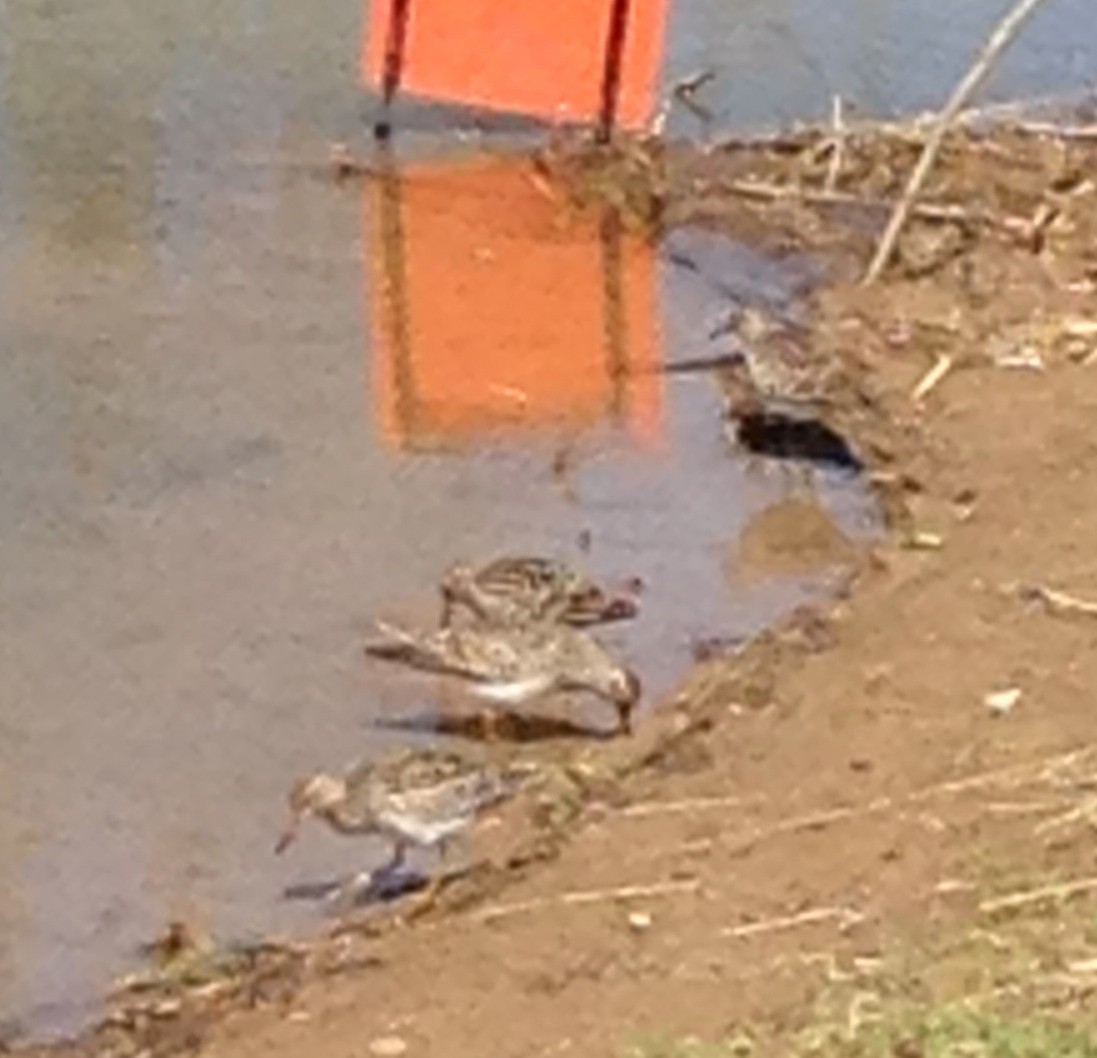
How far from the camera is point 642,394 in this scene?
29.5 ft

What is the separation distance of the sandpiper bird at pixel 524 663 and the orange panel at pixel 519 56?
4.01 meters

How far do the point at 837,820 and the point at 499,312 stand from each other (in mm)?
3397

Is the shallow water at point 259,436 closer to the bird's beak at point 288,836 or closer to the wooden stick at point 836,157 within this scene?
the bird's beak at point 288,836

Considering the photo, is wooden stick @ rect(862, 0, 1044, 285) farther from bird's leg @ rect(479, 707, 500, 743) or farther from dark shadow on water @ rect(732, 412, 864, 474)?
bird's leg @ rect(479, 707, 500, 743)

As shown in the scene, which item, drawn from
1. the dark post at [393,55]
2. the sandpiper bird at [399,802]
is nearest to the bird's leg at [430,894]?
the sandpiper bird at [399,802]

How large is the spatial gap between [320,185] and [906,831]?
4.56m

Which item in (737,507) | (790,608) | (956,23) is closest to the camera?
(790,608)

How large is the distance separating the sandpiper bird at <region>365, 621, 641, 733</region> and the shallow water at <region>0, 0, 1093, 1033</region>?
0.32 ft

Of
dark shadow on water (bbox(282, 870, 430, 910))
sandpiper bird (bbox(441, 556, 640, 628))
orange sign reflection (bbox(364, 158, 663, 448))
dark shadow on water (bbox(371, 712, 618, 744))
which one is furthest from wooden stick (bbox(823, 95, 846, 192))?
dark shadow on water (bbox(282, 870, 430, 910))

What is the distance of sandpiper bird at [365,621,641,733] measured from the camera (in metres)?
7.00

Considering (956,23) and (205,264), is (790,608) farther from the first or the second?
(956,23)

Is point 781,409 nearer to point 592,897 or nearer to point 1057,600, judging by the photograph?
point 1057,600

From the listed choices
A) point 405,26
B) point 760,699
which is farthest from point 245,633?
point 405,26

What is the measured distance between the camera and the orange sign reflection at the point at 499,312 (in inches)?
348
